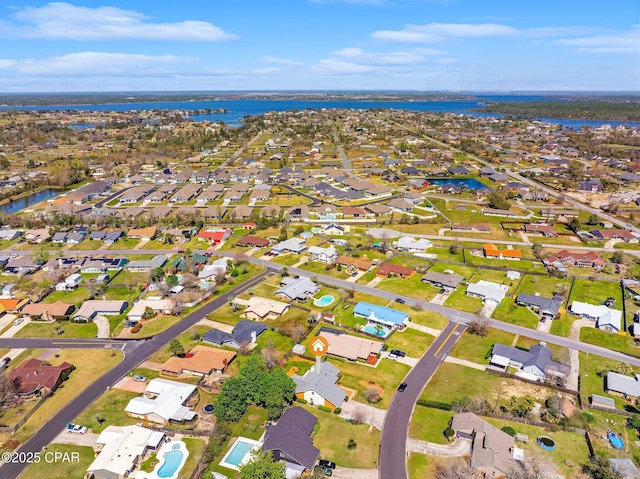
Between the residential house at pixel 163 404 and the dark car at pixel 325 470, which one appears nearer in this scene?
the dark car at pixel 325 470

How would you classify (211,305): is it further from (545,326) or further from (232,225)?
(545,326)

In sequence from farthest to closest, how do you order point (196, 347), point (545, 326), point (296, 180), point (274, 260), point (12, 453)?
point (296, 180)
point (274, 260)
point (545, 326)
point (196, 347)
point (12, 453)

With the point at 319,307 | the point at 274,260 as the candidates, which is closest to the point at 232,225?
the point at 274,260

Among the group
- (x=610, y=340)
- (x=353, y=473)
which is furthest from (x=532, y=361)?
(x=353, y=473)

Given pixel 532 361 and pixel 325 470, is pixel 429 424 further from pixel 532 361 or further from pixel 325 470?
pixel 532 361

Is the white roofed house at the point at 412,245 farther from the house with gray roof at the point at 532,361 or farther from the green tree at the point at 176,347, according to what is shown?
the green tree at the point at 176,347

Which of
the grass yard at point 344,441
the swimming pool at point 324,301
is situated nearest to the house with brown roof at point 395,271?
the swimming pool at point 324,301
